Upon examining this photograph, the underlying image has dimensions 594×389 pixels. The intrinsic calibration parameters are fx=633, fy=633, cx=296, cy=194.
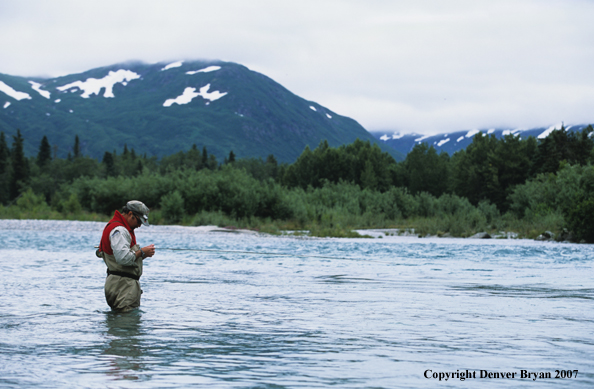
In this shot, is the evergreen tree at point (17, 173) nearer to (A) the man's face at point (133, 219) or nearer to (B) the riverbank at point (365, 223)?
(B) the riverbank at point (365, 223)

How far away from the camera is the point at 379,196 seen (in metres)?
48.3

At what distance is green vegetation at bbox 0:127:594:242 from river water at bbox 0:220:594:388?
16.3 m

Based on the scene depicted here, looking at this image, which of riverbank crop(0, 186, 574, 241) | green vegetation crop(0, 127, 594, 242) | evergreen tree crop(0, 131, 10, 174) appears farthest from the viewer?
evergreen tree crop(0, 131, 10, 174)

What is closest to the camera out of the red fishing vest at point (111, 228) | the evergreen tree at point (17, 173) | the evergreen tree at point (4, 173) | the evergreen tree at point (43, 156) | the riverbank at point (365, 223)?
the red fishing vest at point (111, 228)

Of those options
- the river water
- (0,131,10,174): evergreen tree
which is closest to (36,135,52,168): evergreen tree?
(0,131,10,174): evergreen tree

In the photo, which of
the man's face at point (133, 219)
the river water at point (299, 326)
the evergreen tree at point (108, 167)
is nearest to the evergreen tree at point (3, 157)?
the evergreen tree at point (108, 167)

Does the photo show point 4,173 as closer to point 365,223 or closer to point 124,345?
point 365,223

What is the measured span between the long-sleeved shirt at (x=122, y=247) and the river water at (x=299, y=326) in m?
0.88

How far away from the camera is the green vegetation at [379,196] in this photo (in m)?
34.9

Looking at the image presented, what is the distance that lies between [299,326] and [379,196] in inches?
1581

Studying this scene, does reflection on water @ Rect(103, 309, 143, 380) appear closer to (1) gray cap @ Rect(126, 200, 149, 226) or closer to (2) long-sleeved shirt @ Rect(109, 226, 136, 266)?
(2) long-sleeved shirt @ Rect(109, 226, 136, 266)

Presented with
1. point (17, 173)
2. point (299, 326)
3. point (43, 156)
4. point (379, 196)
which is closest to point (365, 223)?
point (379, 196)

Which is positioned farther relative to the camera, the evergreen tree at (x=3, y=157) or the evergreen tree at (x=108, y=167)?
the evergreen tree at (x=108, y=167)

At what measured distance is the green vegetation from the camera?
34.9 metres
